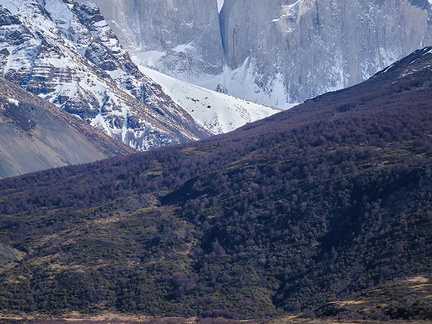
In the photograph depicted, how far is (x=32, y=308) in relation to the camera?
405 ft

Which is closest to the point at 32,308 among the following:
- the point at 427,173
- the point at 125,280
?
the point at 125,280

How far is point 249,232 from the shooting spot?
141 m

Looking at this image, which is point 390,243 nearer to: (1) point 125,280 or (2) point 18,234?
(1) point 125,280

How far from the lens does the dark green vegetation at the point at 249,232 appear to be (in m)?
120

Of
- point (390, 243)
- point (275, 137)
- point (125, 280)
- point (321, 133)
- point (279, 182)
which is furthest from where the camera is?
point (275, 137)

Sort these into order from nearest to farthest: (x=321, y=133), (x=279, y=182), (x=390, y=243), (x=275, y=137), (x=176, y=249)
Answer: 1. (x=390, y=243)
2. (x=176, y=249)
3. (x=279, y=182)
4. (x=321, y=133)
5. (x=275, y=137)

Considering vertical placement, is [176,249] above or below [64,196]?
below

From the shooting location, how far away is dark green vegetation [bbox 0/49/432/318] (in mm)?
119875

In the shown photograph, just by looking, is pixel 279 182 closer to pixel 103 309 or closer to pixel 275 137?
pixel 275 137

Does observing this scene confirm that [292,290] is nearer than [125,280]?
Yes

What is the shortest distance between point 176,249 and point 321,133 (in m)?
54.8

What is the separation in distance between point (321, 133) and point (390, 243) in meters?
66.3

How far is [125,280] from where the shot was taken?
13125cm

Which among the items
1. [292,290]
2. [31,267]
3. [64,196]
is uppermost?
[64,196]
